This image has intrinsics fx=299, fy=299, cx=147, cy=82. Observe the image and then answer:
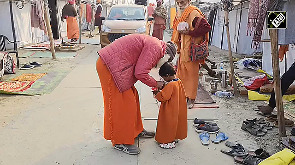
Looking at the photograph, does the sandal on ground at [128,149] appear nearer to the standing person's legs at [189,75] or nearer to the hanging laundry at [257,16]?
the standing person's legs at [189,75]

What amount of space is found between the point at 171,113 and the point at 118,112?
25.7 inches

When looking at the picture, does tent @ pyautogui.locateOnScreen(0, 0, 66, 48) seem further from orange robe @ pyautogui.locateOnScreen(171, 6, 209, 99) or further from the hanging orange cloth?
the hanging orange cloth

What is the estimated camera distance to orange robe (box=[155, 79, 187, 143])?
3510mm

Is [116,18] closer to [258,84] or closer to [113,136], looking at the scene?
[258,84]

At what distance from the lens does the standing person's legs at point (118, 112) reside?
130 inches

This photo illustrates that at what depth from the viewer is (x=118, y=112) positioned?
11.0 feet

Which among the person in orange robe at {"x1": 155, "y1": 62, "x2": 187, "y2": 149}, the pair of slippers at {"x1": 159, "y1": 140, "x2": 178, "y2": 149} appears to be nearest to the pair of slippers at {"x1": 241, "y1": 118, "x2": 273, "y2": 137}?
the person in orange robe at {"x1": 155, "y1": 62, "x2": 187, "y2": 149}

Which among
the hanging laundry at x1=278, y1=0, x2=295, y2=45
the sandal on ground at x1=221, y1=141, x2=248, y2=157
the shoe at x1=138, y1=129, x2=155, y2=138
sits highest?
the hanging laundry at x1=278, y1=0, x2=295, y2=45

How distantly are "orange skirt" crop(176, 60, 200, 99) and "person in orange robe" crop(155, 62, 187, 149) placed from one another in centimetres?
140

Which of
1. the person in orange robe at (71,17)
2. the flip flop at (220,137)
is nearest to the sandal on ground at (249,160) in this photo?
the flip flop at (220,137)

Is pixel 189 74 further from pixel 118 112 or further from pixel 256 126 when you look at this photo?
pixel 118 112

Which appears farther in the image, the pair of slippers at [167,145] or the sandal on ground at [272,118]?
the sandal on ground at [272,118]

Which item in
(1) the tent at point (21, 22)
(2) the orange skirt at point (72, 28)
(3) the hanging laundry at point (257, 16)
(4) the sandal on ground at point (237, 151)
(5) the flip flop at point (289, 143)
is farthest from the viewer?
(2) the orange skirt at point (72, 28)

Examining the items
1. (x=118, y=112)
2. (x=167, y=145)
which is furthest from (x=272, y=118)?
(x=118, y=112)
